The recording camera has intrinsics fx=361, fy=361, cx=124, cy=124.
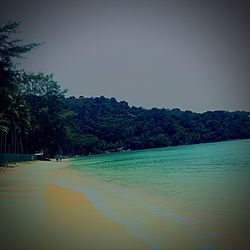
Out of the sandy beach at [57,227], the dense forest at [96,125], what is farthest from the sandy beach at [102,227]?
the dense forest at [96,125]

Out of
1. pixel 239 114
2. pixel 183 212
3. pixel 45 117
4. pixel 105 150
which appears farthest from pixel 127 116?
pixel 183 212

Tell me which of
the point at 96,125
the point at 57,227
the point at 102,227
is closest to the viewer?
the point at 57,227

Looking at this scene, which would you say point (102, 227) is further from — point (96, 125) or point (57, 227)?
point (96, 125)

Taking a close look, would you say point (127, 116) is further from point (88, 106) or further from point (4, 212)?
point (4, 212)

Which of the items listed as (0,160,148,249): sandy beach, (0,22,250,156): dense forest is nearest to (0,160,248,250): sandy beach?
(0,160,148,249): sandy beach

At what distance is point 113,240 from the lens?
13.3ft

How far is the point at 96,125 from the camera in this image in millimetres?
44125

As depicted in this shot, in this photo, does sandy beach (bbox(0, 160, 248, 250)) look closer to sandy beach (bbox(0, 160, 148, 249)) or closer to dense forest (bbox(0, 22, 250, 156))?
sandy beach (bbox(0, 160, 148, 249))

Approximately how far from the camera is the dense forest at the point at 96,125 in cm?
2705

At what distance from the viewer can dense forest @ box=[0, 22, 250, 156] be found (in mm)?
27055

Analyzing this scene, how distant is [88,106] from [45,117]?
11.3m

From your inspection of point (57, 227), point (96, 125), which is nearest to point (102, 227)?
point (57, 227)

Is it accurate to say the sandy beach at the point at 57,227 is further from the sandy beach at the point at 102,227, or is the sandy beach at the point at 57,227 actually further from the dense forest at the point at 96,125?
the dense forest at the point at 96,125

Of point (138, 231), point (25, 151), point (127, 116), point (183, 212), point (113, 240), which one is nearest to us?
point (113, 240)
